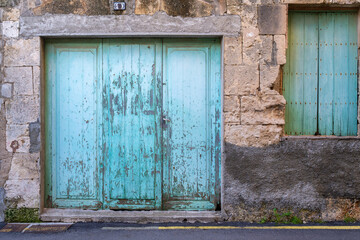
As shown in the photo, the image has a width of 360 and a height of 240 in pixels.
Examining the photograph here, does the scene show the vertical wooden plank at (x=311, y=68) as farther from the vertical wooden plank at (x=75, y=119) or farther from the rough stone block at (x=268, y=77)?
the vertical wooden plank at (x=75, y=119)

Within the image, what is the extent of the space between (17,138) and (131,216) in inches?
69.8

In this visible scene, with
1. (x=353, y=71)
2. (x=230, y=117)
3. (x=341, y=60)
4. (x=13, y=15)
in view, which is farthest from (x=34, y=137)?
(x=353, y=71)

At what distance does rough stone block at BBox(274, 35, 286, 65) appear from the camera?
165 inches

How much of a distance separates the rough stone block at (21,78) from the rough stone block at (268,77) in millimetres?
2947

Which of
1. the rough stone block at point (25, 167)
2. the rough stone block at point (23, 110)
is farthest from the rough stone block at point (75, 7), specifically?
the rough stone block at point (25, 167)

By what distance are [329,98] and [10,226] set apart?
4377 millimetres

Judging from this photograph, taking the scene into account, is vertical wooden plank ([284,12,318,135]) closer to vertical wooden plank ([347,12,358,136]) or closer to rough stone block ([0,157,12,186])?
vertical wooden plank ([347,12,358,136])

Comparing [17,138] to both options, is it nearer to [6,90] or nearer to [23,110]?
[23,110]

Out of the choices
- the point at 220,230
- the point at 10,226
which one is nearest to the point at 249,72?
the point at 220,230

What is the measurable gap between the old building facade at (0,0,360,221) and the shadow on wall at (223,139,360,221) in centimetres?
1

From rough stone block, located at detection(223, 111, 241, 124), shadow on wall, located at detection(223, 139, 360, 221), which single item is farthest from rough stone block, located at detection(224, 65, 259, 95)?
shadow on wall, located at detection(223, 139, 360, 221)

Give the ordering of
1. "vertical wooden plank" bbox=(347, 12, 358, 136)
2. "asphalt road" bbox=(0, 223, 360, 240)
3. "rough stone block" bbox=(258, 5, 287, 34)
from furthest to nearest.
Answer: "vertical wooden plank" bbox=(347, 12, 358, 136)
"rough stone block" bbox=(258, 5, 287, 34)
"asphalt road" bbox=(0, 223, 360, 240)

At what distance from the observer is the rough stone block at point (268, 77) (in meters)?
4.20

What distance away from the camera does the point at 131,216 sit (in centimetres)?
426
